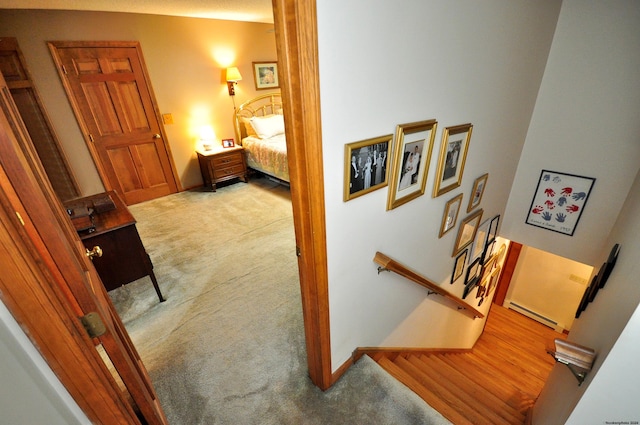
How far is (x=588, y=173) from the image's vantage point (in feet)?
7.91

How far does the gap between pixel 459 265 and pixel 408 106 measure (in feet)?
6.45

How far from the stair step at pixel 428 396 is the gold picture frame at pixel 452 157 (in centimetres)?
121

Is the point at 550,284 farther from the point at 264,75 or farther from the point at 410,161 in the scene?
the point at 264,75

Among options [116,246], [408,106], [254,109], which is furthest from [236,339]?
[254,109]

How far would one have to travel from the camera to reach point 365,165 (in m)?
1.24

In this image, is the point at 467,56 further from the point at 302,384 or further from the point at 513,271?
the point at 513,271

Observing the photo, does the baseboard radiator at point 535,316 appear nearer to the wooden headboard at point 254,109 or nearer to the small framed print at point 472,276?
the small framed print at point 472,276

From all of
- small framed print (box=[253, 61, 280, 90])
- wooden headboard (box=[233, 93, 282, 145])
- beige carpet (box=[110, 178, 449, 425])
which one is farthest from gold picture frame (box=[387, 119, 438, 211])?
small framed print (box=[253, 61, 280, 90])

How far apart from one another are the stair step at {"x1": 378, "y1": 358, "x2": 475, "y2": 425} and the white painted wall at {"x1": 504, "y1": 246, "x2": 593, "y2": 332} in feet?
12.3

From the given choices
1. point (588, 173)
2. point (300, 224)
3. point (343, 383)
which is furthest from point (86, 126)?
point (588, 173)

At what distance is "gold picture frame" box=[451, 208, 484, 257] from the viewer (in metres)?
2.39

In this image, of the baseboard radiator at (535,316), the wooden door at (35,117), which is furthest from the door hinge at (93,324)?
the baseboard radiator at (535,316)

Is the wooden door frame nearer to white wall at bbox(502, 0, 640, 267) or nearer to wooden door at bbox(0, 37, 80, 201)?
wooden door at bbox(0, 37, 80, 201)

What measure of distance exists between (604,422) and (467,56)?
6.15 ft
